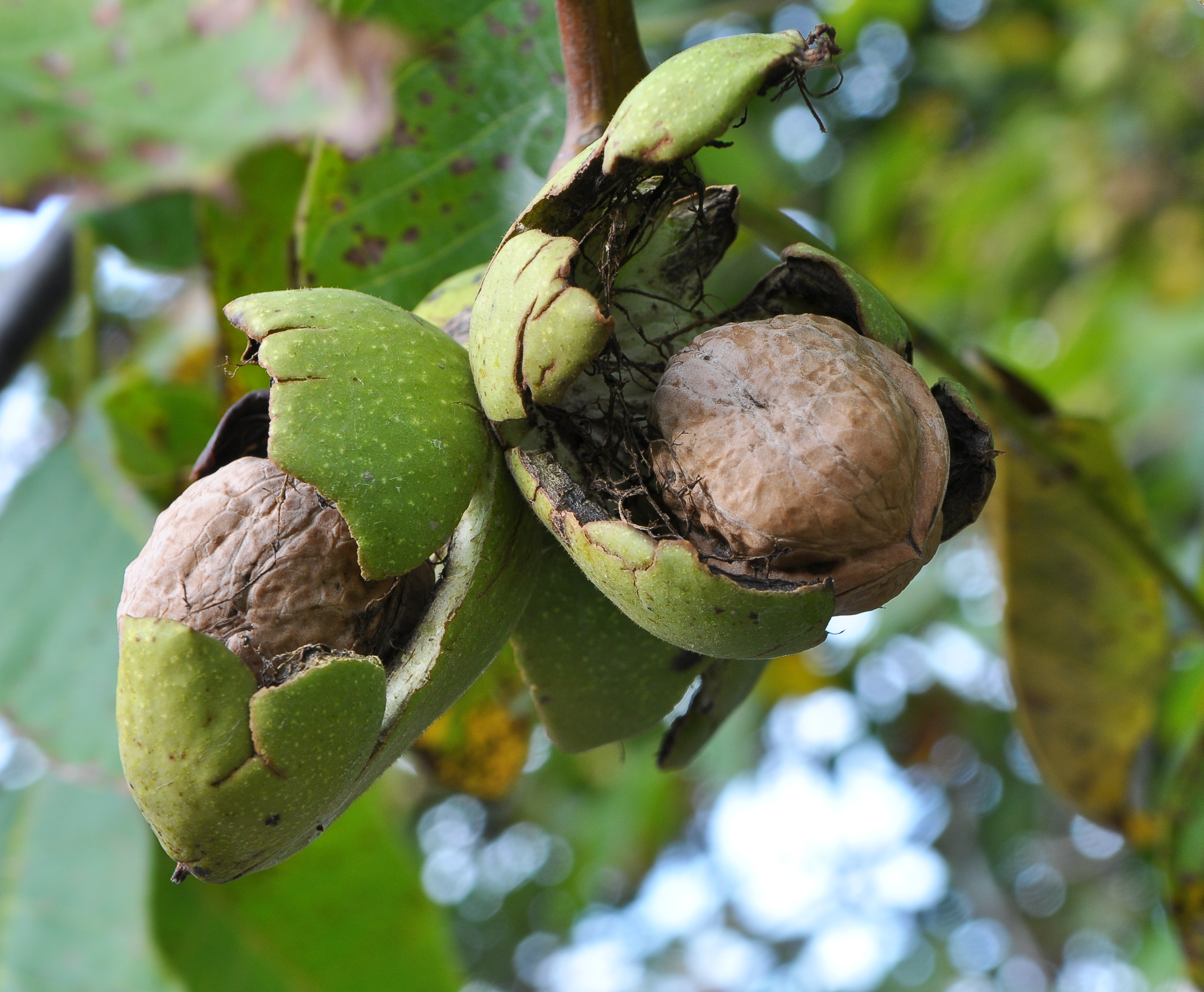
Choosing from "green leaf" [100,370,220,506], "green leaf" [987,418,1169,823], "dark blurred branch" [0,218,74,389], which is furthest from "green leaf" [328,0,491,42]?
"green leaf" [987,418,1169,823]

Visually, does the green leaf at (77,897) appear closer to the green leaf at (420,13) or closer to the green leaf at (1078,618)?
the green leaf at (420,13)

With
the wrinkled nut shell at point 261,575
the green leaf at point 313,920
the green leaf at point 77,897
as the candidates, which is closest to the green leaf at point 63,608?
the green leaf at point 77,897

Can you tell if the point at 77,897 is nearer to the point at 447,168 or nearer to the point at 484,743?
the point at 484,743

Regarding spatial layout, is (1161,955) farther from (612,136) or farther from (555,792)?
(612,136)

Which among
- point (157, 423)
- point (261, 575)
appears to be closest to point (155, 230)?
point (157, 423)

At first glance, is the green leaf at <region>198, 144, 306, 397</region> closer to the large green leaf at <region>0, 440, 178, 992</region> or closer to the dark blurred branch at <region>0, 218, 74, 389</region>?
Answer: the large green leaf at <region>0, 440, 178, 992</region>
